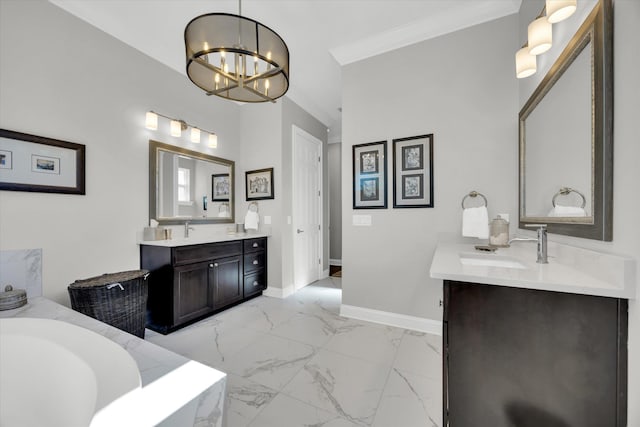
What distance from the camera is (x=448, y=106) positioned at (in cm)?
225

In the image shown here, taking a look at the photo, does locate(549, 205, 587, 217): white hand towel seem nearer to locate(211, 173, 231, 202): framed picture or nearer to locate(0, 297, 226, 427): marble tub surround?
locate(0, 297, 226, 427): marble tub surround

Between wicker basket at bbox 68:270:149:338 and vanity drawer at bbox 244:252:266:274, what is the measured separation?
1.15 meters

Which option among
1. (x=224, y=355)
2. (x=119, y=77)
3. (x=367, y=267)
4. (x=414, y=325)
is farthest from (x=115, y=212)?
(x=414, y=325)

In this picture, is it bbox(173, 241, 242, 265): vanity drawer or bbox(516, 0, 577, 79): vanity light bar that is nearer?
bbox(516, 0, 577, 79): vanity light bar

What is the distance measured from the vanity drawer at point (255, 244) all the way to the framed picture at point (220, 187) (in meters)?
0.75

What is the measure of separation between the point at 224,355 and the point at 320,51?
3.11m

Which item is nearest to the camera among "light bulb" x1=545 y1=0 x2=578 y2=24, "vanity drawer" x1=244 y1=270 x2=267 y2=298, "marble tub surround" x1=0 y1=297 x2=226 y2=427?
"marble tub surround" x1=0 y1=297 x2=226 y2=427

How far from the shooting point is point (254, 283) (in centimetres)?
325

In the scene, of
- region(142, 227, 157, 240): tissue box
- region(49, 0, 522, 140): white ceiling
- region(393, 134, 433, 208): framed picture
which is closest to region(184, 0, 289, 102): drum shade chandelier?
region(49, 0, 522, 140): white ceiling

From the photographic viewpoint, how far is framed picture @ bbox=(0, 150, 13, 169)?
5.50 feet

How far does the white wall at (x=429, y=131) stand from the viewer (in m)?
2.06

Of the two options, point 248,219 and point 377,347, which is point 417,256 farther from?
point 248,219

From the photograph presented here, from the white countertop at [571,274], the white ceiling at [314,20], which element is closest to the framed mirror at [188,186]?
the white ceiling at [314,20]

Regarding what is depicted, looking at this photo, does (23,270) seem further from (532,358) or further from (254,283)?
(532,358)
